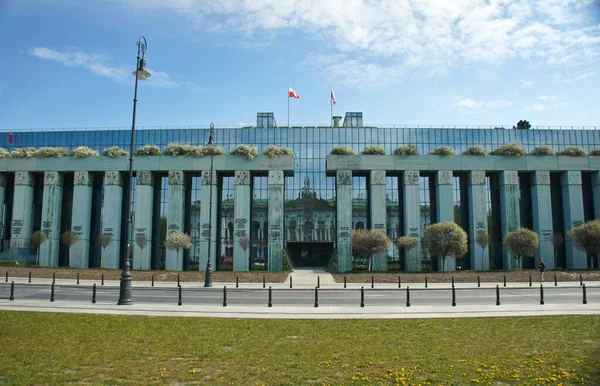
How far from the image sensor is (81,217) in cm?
5453

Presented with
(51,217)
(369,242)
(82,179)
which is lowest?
(369,242)

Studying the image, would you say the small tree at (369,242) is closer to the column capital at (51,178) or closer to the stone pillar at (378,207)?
the stone pillar at (378,207)

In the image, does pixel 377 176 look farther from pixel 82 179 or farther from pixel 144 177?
pixel 82 179

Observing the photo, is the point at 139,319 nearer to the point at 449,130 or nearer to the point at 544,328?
the point at 544,328

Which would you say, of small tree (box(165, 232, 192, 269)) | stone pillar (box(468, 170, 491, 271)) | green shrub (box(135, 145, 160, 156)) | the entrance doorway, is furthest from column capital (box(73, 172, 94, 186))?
stone pillar (box(468, 170, 491, 271))

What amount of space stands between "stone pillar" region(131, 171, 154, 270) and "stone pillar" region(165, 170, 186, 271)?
2.57 metres

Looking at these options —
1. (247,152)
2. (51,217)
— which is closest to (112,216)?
(51,217)

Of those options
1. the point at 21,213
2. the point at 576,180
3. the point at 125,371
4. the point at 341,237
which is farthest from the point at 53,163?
the point at 576,180

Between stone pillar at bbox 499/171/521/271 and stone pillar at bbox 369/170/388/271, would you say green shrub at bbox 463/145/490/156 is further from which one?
stone pillar at bbox 369/170/388/271

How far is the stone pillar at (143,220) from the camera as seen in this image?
173ft

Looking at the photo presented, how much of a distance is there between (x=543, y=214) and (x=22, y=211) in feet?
213

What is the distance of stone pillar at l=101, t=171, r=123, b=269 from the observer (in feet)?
175

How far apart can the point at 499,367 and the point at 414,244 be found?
41.8 meters

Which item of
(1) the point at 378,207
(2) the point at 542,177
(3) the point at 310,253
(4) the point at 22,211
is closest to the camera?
(1) the point at 378,207
